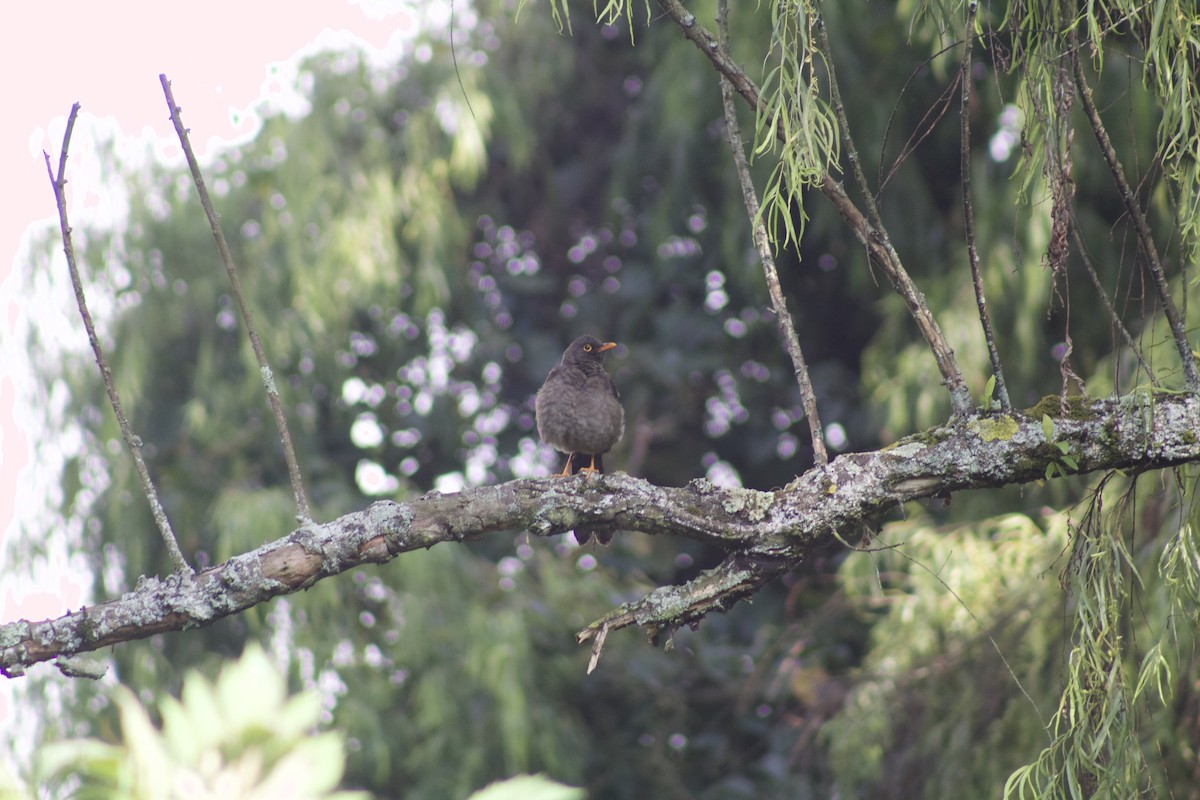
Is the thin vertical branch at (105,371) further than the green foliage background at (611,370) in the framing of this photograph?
No

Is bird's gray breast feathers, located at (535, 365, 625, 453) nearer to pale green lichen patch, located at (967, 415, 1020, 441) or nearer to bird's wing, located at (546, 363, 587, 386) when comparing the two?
bird's wing, located at (546, 363, 587, 386)

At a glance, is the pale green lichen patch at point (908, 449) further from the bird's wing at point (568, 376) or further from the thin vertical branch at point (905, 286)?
the bird's wing at point (568, 376)

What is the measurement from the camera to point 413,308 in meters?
6.69

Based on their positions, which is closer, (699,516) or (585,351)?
(699,516)

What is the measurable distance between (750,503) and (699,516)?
0.32 feet

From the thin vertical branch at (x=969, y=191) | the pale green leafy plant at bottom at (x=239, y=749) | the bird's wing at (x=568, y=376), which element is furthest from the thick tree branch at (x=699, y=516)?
the bird's wing at (x=568, y=376)

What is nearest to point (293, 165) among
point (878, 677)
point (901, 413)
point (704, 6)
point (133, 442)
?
point (704, 6)

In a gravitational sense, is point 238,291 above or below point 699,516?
above

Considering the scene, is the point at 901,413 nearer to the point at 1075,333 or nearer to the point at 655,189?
the point at 1075,333

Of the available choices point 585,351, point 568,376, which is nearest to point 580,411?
point 568,376

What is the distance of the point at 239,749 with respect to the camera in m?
1.29

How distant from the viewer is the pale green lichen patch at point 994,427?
2238mm

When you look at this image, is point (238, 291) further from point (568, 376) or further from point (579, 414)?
point (568, 376)

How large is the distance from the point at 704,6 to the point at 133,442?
4.04 meters
